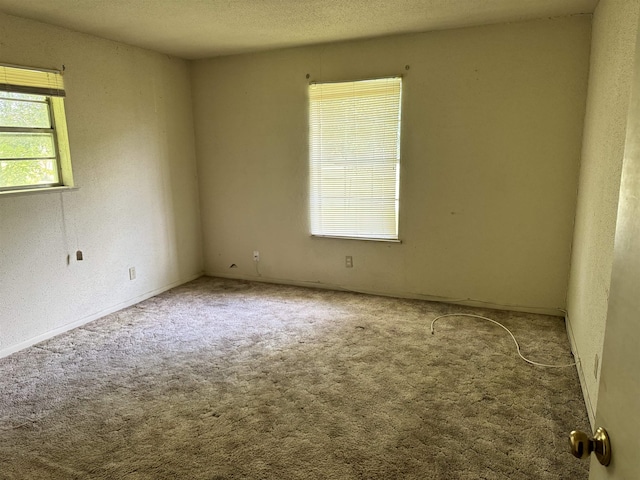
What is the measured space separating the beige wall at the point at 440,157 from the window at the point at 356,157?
108mm

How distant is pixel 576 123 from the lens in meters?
3.40

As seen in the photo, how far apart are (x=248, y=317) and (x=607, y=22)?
3279 millimetres

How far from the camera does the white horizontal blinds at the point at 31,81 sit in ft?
9.98

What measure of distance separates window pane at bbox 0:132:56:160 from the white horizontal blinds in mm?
314

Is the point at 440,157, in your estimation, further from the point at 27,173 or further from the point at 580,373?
the point at 27,173

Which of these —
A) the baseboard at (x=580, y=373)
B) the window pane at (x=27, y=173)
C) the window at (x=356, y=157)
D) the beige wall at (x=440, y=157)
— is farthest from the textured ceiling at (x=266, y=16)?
the baseboard at (x=580, y=373)

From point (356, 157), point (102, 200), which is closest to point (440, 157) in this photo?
point (356, 157)

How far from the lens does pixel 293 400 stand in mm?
2480

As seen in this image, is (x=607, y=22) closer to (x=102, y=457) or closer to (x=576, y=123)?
(x=576, y=123)

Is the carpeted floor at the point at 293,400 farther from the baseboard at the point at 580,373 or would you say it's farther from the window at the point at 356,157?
the window at the point at 356,157

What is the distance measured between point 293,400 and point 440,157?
2447mm

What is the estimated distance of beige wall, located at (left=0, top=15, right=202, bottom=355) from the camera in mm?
3217

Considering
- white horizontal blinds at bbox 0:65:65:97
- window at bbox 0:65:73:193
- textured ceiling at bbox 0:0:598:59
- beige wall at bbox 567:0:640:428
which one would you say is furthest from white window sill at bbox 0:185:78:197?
beige wall at bbox 567:0:640:428

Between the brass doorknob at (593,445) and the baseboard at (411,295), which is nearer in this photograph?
the brass doorknob at (593,445)
